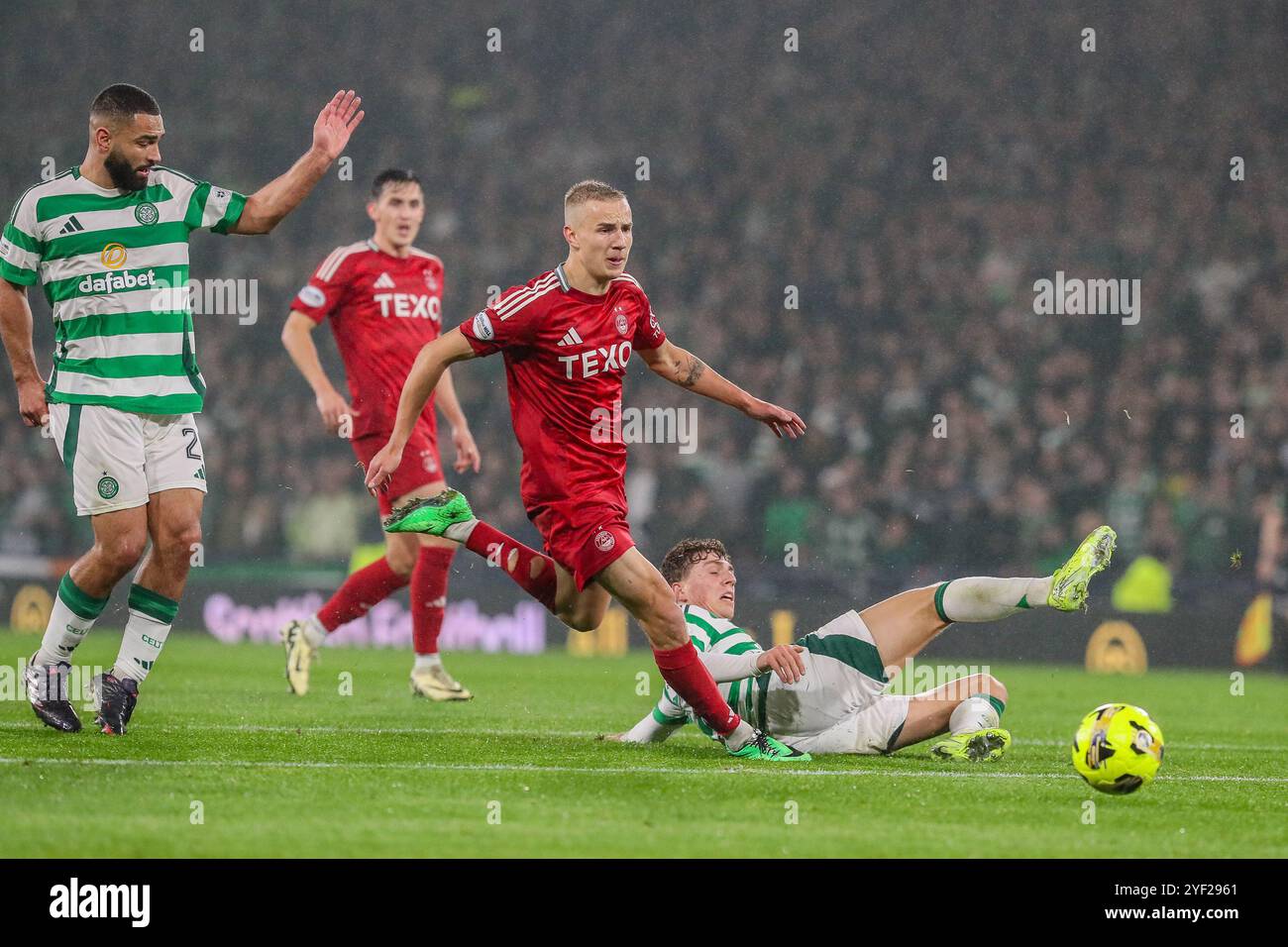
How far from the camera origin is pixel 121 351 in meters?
6.26

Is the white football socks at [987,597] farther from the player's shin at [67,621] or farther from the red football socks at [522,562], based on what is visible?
the player's shin at [67,621]

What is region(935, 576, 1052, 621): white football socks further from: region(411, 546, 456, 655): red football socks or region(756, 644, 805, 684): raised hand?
region(411, 546, 456, 655): red football socks

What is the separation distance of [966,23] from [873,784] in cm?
1554

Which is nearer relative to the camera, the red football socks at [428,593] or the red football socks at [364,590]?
the red football socks at [364,590]

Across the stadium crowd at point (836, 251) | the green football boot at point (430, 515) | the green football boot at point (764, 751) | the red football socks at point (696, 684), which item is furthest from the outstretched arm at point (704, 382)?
the stadium crowd at point (836, 251)

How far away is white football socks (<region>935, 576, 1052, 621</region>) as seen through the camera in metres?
6.37

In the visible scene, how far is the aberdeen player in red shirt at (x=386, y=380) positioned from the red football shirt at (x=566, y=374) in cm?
230

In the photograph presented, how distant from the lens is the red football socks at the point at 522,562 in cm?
648

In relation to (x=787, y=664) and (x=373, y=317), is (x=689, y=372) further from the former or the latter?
(x=373, y=317)

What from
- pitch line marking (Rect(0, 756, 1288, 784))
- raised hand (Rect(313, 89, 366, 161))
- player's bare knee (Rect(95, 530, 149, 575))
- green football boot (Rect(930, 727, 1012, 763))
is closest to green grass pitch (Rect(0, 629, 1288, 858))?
pitch line marking (Rect(0, 756, 1288, 784))

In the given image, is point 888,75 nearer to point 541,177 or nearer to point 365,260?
point 541,177

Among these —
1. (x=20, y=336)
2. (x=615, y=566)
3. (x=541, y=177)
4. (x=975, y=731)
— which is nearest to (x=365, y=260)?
(x=20, y=336)

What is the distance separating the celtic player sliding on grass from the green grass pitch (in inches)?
6.5

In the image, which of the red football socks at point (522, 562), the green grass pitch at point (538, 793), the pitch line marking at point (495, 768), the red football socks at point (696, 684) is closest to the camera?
the green grass pitch at point (538, 793)
